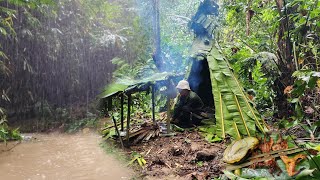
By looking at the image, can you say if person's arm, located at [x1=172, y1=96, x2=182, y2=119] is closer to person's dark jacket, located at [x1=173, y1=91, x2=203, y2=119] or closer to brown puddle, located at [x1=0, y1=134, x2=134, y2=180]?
person's dark jacket, located at [x1=173, y1=91, x2=203, y2=119]

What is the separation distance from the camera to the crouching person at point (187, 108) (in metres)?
6.10

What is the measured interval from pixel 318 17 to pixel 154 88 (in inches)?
126

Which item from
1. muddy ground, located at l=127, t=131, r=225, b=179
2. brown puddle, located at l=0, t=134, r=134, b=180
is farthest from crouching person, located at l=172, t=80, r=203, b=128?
brown puddle, located at l=0, t=134, r=134, b=180

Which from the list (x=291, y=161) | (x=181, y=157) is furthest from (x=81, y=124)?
(x=291, y=161)

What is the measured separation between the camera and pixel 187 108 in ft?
20.0

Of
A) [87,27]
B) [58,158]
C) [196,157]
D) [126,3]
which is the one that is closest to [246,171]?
[196,157]

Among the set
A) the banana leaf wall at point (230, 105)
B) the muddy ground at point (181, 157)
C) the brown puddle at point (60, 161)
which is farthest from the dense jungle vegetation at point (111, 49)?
the muddy ground at point (181, 157)

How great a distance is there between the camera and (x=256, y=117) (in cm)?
381

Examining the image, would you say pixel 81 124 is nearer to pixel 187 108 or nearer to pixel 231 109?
pixel 187 108

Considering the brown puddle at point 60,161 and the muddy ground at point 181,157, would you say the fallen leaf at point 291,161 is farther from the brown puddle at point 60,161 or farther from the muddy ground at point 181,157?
the brown puddle at point 60,161

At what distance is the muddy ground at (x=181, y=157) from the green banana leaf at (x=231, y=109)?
22.0 inches

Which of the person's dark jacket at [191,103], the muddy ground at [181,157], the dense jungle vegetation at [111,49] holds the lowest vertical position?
the muddy ground at [181,157]

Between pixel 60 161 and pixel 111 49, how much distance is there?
24.0 ft

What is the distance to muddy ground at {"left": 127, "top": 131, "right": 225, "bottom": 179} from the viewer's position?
4.01 metres
